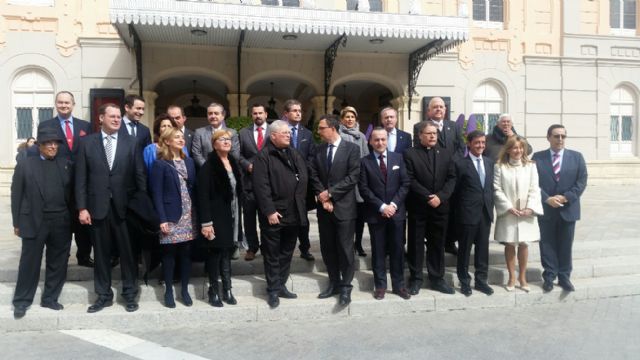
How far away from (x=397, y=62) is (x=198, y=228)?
10.3 m

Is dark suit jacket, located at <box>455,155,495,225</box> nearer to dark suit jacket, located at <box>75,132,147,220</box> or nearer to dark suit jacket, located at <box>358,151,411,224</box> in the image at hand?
dark suit jacket, located at <box>358,151,411,224</box>

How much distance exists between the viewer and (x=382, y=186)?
5102 mm

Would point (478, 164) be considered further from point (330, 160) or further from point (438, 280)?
point (330, 160)

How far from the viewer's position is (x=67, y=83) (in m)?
12.2

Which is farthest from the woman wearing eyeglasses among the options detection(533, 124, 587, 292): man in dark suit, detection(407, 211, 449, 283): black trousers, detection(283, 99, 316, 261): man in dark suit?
detection(533, 124, 587, 292): man in dark suit

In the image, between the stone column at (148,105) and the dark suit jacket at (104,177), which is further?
the stone column at (148,105)

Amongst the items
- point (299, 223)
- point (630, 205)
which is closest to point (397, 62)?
point (630, 205)

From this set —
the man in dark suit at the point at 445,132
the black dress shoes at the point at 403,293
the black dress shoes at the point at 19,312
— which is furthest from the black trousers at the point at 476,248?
the black dress shoes at the point at 19,312

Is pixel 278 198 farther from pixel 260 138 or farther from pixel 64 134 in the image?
pixel 64 134

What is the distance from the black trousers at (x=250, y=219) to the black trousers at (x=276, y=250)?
0.50 meters

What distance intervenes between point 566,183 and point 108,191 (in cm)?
507

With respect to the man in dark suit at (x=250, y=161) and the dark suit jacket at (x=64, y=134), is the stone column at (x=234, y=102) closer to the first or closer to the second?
the man in dark suit at (x=250, y=161)

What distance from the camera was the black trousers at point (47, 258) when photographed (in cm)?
465

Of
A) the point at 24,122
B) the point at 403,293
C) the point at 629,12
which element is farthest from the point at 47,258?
the point at 629,12
